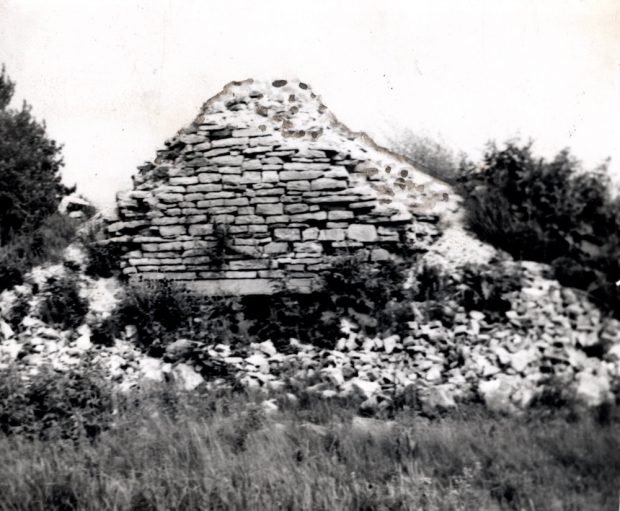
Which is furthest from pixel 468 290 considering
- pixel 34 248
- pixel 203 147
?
pixel 34 248

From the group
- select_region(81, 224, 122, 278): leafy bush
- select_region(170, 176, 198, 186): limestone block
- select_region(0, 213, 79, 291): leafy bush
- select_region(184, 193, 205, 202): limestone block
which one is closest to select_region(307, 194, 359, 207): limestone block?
select_region(184, 193, 205, 202): limestone block

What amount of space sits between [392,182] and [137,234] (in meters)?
3.73

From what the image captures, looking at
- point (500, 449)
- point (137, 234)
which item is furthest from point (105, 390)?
point (500, 449)

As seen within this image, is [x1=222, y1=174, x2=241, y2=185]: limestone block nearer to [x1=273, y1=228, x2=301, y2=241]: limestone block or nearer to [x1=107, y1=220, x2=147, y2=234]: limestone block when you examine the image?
[x1=273, y1=228, x2=301, y2=241]: limestone block

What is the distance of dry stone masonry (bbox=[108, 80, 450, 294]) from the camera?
6.95 m

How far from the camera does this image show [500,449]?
147 inches

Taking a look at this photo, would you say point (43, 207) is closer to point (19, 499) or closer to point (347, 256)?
point (347, 256)

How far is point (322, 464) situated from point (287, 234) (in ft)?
12.4

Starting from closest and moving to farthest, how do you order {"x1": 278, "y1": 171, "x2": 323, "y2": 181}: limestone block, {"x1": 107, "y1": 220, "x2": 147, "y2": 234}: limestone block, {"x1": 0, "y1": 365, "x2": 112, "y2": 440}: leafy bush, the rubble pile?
{"x1": 0, "y1": 365, "x2": 112, "y2": 440}: leafy bush < the rubble pile < {"x1": 278, "y1": 171, "x2": 323, "y2": 181}: limestone block < {"x1": 107, "y1": 220, "x2": 147, "y2": 234}: limestone block

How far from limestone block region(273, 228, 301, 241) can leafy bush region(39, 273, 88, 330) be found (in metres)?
2.78

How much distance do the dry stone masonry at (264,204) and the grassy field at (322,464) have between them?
2707 millimetres

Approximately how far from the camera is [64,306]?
22.8 feet

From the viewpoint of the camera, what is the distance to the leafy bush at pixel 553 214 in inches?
215

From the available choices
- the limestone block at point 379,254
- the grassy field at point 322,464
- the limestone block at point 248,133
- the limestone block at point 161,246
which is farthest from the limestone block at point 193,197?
the grassy field at point 322,464
